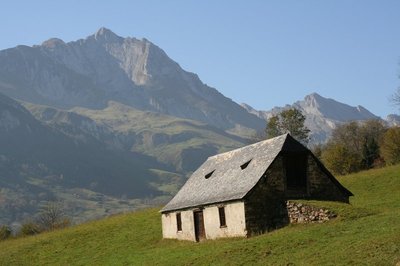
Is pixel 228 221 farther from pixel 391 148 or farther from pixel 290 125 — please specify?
pixel 290 125

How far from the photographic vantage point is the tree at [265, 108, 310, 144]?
10938 cm

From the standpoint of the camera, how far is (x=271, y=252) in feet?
104

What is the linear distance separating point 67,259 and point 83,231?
14.9m

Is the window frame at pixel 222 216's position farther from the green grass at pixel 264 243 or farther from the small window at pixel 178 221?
the small window at pixel 178 221

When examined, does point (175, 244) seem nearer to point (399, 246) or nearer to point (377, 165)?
point (399, 246)

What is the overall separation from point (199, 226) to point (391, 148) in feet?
180

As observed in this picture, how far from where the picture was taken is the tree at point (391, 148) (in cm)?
8800

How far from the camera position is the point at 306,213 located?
40656 mm

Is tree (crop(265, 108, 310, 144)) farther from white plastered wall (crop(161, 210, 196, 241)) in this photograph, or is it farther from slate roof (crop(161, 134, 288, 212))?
white plastered wall (crop(161, 210, 196, 241))

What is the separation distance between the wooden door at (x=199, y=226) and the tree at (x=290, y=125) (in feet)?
206

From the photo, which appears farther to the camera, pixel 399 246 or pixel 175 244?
pixel 175 244

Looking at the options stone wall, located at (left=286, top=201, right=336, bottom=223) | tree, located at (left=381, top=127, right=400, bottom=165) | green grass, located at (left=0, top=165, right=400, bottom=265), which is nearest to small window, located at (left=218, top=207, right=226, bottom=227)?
green grass, located at (left=0, top=165, right=400, bottom=265)

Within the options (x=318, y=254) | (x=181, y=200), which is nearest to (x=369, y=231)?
(x=318, y=254)

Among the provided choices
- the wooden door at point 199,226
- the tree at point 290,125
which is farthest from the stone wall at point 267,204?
the tree at point 290,125
